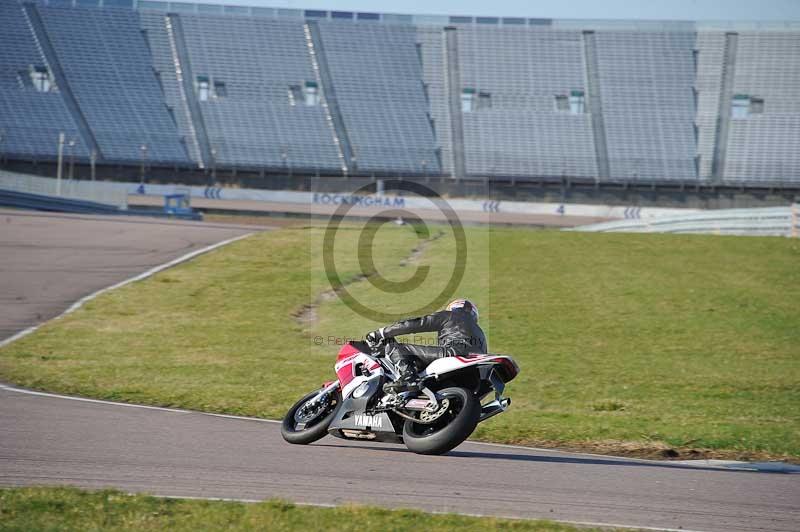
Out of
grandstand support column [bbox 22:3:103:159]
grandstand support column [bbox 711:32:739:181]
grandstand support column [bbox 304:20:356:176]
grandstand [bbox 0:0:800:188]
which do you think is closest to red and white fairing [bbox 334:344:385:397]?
grandstand [bbox 0:0:800:188]

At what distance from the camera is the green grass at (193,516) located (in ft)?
19.0

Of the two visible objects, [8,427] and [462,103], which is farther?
[462,103]

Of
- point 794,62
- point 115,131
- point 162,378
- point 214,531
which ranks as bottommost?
point 162,378

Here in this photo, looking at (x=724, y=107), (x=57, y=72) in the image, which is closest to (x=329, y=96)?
(x=57, y=72)

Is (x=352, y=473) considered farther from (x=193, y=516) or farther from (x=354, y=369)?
(x=193, y=516)

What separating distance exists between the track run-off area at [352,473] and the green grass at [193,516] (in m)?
0.30

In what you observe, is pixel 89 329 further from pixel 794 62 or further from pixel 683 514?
pixel 794 62

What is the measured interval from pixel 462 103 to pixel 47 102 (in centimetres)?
2836

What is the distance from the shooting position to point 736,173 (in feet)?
198

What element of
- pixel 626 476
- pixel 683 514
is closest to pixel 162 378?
pixel 626 476

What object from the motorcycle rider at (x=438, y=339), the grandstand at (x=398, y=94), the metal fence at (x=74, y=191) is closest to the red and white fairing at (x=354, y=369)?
the motorcycle rider at (x=438, y=339)

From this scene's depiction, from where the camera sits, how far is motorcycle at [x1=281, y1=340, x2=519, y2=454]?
26.9 ft

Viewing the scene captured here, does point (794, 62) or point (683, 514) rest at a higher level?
point (794, 62)

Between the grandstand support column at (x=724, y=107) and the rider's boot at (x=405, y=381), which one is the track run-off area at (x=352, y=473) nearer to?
the rider's boot at (x=405, y=381)
